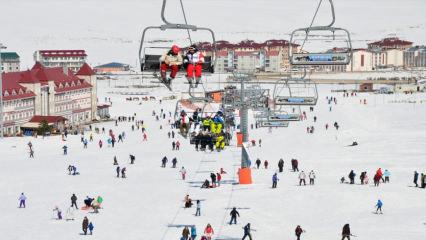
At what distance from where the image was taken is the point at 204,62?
13.8m

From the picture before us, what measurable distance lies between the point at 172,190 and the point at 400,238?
1227 cm

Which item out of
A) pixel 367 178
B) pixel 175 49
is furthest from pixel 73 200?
pixel 175 49

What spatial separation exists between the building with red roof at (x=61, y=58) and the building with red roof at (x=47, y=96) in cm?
6879

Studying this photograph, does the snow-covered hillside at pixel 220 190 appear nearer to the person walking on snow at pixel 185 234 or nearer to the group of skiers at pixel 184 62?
the person walking on snow at pixel 185 234

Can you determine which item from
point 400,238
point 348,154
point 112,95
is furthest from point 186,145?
point 112,95

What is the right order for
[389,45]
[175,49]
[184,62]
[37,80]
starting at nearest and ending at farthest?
1. [175,49]
2. [184,62]
3. [37,80]
4. [389,45]

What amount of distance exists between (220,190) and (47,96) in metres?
43.4

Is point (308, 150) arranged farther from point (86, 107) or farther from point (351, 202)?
point (86, 107)

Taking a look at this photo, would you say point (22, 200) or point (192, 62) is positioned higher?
point (192, 62)

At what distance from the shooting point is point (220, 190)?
30844 millimetres

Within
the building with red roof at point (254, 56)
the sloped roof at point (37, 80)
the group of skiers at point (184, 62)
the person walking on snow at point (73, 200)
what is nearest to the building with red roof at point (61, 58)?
the building with red roof at point (254, 56)

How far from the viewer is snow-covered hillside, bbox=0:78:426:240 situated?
23.7 m

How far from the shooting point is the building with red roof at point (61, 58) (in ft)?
493

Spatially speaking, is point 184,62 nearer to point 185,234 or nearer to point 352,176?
point 185,234
